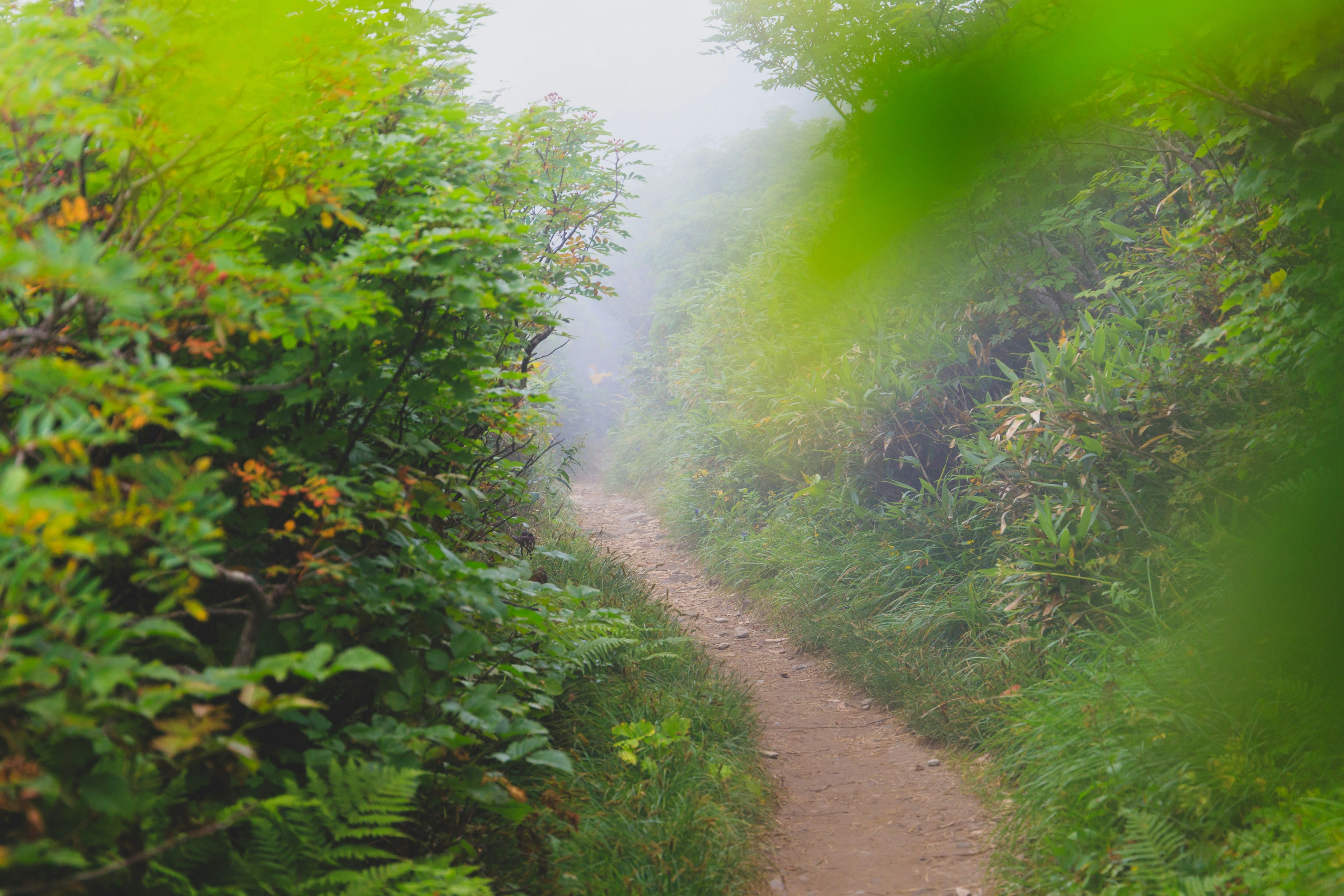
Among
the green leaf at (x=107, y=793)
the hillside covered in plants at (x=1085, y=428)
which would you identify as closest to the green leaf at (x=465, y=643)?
the green leaf at (x=107, y=793)

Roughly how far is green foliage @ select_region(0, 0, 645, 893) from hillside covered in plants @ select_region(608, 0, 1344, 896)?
8.33ft

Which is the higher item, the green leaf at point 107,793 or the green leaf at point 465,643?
the green leaf at point 107,793

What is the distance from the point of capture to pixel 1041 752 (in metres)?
3.54

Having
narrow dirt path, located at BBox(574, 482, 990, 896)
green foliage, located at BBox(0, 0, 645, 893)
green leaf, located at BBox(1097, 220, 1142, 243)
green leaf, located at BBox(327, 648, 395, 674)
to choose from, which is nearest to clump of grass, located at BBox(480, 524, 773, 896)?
narrow dirt path, located at BBox(574, 482, 990, 896)

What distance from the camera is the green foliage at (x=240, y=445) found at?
147 centimetres

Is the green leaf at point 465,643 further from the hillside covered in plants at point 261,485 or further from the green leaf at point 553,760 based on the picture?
the green leaf at point 553,760

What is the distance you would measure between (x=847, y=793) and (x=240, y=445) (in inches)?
143

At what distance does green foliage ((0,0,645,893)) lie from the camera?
4.83 feet

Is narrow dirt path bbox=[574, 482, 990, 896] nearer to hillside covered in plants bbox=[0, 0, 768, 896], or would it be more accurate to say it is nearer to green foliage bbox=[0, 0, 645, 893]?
hillside covered in plants bbox=[0, 0, 768, 896]

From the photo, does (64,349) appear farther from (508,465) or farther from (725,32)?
(725,32)

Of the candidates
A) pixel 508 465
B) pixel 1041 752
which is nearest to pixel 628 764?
pixel 508 465

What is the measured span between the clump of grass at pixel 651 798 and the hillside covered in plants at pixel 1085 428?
1.16 meters

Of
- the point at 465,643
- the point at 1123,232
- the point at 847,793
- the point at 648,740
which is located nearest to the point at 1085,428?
the point at 1123,232

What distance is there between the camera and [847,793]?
4191 millimetres
